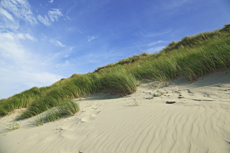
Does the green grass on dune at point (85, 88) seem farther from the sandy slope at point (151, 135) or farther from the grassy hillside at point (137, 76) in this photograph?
the sandy slope at point (151, 135)

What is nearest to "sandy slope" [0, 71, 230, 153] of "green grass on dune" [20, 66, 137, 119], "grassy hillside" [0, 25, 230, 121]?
"grassy hillside" [0, 25, 230, 121]

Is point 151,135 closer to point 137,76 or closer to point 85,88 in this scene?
point 137,76

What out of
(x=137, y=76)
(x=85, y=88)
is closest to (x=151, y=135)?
(x=137, y=76)

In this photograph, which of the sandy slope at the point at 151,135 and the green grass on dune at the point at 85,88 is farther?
the green grass on dune at the point at 85,88

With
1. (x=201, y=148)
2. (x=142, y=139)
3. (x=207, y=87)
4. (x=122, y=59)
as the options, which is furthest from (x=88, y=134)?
(x=122, y=59)

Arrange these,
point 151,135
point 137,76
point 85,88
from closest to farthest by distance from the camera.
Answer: point 151,135
point 85,88
point 137,76

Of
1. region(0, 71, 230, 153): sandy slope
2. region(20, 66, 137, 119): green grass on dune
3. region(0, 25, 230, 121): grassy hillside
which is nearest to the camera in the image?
region(0, 71, 230, 153): sandy slope

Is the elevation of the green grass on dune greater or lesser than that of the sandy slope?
greater

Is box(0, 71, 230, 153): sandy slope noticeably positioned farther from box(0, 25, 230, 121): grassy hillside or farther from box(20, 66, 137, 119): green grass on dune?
box(20, 66, 137, 119): green grass on dune

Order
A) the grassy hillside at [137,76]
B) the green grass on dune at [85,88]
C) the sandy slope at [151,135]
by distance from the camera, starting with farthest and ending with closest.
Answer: the green grass on dune at [85,88] < the grassy hillside at [137,76] < the sandy slope at [151,135]

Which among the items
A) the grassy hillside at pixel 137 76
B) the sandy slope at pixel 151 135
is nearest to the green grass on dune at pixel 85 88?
the grassy hillside at pixel 137 76

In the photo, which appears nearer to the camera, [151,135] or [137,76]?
[151,135]

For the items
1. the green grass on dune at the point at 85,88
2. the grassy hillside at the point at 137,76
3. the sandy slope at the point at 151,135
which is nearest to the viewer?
the sandy slope at the point at 151,135

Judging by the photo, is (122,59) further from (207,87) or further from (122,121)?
(122,121)
